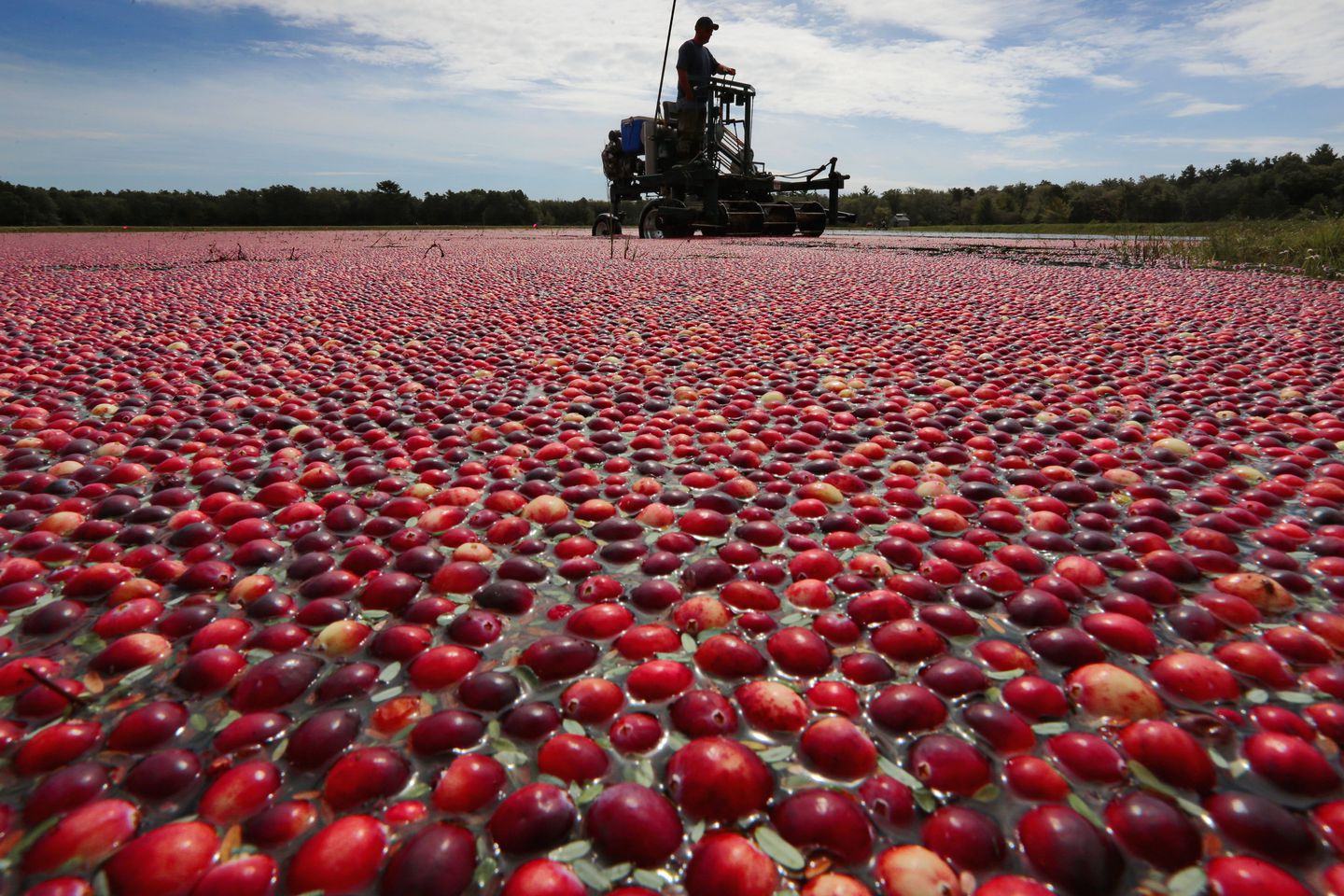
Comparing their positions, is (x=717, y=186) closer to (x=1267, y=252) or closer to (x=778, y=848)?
→ (x=1267, y=252)

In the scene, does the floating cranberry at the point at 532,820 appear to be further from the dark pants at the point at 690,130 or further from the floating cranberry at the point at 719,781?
the dark pants at the point at 690,130

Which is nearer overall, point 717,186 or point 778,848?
point 778,848

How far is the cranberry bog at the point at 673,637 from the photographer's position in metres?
0.89

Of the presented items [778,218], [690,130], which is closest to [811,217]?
[778,218]

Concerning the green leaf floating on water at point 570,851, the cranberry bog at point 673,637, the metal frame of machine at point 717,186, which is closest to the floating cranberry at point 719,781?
the cranberry bog at point 673,637

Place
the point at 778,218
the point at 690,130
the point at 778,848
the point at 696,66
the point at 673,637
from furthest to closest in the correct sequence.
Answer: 1. the point at 778,218
2. the point at 690,130
3. the point at 696,66
4. the point at 673,637
5. the point at 778,848

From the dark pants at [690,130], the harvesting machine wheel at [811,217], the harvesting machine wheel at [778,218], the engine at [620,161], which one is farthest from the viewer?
the engine at [620,161]

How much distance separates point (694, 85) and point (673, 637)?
1590cm

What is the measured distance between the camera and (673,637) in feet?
4.38

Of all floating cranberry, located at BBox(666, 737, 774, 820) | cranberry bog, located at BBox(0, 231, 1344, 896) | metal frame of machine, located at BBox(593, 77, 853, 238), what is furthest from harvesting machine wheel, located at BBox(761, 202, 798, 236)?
floating cranberry, located at BBox(666, 737, 774, 820)

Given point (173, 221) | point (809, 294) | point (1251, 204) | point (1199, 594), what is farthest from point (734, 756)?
point (173, 221)

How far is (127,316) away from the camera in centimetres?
535

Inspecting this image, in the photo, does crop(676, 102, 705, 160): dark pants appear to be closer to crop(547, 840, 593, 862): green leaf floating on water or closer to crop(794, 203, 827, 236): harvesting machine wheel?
crop(794, 203, 827, 236): harvesting machine wheel

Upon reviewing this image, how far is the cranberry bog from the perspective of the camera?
2.91 feet
